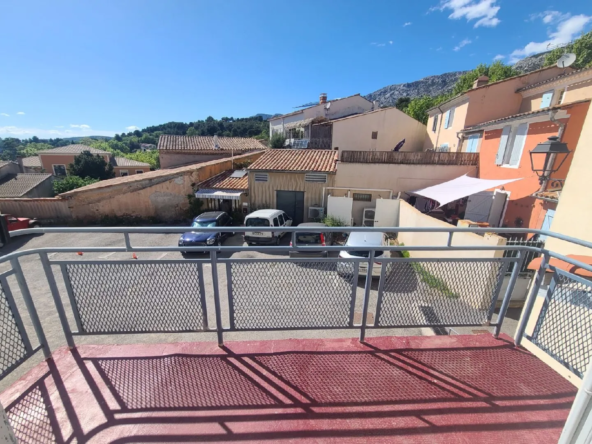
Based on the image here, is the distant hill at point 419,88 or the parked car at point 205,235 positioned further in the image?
the distant hill at point 419,88

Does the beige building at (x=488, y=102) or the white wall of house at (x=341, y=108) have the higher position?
the white wall of house at (x=341, y=108)

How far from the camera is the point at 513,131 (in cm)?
978

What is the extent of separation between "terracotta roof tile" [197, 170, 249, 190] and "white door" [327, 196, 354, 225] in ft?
16.9

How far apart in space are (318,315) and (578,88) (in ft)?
46.8

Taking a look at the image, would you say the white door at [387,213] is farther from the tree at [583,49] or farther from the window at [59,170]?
the window at [59,170]

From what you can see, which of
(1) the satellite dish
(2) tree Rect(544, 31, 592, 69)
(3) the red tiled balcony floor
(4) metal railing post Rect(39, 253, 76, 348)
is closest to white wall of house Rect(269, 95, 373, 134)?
(1) the satellite dish

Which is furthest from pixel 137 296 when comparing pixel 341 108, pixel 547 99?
pixel 341 108

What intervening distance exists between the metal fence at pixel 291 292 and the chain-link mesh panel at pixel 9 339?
11cm

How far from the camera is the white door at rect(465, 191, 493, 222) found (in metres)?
10.6

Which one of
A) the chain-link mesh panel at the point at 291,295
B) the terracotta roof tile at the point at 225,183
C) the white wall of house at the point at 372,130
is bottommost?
the terracotta roof tile at the point at 225,183

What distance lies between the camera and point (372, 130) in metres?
18.2

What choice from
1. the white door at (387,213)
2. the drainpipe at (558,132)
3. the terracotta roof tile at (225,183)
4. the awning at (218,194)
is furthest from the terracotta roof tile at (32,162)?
the drainpipe at (558,132)

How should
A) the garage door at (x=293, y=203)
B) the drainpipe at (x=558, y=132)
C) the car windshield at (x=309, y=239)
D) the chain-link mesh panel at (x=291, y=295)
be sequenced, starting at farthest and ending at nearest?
the garage door at (x=293, y=203) → the car windshield at (x=309, y=239) → the drainpipe at (x=558, y=132) → the chain-link mesh panel at (x=291, y=295)

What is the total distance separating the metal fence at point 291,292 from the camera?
8.41 ft
